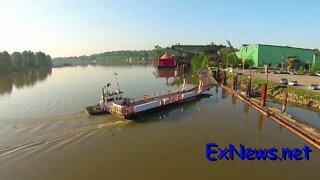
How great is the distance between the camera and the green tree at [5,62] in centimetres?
14374

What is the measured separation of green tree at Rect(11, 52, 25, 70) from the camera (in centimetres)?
16438

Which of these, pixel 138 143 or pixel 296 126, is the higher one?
pixel 296 126

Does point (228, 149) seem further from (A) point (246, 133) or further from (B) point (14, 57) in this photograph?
(B) point (14, 57)

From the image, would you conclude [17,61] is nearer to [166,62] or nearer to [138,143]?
[166,62]

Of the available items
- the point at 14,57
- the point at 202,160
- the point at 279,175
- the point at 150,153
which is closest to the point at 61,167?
the point at 150,153

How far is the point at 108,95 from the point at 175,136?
1362cm

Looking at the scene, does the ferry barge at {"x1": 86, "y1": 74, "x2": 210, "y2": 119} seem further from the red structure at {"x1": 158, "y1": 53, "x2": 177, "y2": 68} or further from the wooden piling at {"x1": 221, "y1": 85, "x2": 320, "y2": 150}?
the red structure at {"x1": 158, "y1": 53, "x2": 177, "y2": 68}

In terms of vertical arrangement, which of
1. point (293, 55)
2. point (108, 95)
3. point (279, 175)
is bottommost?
point (279, 175)

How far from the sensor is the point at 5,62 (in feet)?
495

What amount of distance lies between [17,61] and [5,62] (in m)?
18.5

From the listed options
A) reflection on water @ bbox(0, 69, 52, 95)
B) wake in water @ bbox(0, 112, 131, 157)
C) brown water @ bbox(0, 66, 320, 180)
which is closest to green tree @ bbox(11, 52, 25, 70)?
reflection on water @ bbox(0, 69, 52, 95)

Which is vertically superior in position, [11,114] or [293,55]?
[293,55]

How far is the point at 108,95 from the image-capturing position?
4000 cm

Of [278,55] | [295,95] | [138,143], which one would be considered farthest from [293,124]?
[278,55]
